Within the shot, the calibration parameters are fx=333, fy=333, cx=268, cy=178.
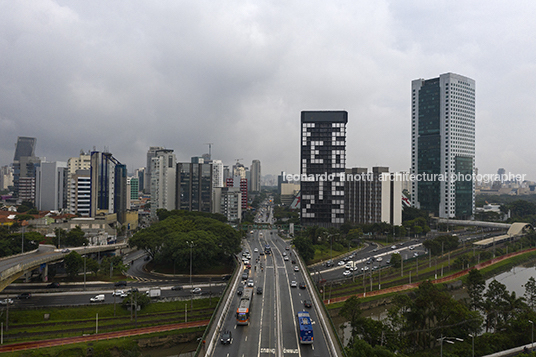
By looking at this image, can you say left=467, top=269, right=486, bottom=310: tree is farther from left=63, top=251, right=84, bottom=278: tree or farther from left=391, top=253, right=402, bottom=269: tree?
left=63, top=251, right=84, bottom=278: tree

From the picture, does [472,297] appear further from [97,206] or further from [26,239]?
[97,206]

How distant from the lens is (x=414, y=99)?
103 meters

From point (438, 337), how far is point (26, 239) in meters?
51.6

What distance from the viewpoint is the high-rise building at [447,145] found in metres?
94.4

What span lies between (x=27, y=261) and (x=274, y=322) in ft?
85.7

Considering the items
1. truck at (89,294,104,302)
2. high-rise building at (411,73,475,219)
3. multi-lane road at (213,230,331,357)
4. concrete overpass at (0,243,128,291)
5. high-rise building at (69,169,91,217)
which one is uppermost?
high-rise building at (411,73,475,219)

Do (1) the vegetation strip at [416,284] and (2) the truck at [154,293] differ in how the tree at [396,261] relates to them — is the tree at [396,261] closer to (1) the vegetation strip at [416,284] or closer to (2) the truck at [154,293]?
(1) the vegetation strip at [416,284]

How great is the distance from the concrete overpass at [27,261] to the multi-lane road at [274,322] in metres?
19.0

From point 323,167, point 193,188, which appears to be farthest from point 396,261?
point 193,188

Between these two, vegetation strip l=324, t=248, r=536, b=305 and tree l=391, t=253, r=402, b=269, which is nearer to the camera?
vegetation strip l=324, t=248, r=536, b=305

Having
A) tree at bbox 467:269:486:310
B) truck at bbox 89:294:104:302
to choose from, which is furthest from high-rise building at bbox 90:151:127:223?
tree at bbox 467:269:486:310

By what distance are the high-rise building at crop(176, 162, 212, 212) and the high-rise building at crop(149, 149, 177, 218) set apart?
14.0 feet

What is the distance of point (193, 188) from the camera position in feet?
302

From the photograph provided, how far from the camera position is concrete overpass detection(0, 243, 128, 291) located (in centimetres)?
2800
